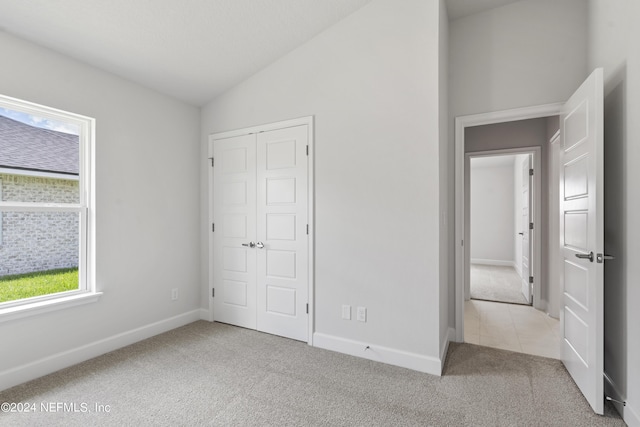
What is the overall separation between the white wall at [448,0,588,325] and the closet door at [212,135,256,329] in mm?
2062

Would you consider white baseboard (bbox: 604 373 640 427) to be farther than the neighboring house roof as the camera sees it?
No

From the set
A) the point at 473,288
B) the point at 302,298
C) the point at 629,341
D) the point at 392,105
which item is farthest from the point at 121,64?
the point at 473,288

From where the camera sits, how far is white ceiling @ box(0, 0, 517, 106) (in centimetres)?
220

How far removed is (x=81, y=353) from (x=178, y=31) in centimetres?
282

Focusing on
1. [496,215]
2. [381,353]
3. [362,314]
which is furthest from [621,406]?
[496,215]

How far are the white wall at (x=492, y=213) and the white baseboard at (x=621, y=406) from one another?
614cm

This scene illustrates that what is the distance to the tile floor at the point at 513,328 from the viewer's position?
2938 millimetres

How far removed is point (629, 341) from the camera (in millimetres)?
1828

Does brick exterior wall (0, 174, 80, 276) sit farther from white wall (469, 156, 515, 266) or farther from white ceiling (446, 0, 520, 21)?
white wall (469, 156, 515, 266)

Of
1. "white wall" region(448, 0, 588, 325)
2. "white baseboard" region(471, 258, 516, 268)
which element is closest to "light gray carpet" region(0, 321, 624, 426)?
"white wall" region(448, 0, 588, 325)

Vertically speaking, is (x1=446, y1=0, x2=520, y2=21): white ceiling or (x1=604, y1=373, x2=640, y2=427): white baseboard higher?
(x1=446, y1=0, x2=520, y2=21): white ceiling

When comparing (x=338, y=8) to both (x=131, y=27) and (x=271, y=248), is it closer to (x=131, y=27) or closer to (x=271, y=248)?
(x=131, y=27)

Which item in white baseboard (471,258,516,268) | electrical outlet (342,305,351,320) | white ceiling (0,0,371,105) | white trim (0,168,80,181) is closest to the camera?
white ceiling (0,0,371,105)

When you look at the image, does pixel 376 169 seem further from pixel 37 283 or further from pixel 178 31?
pixel 37 283
